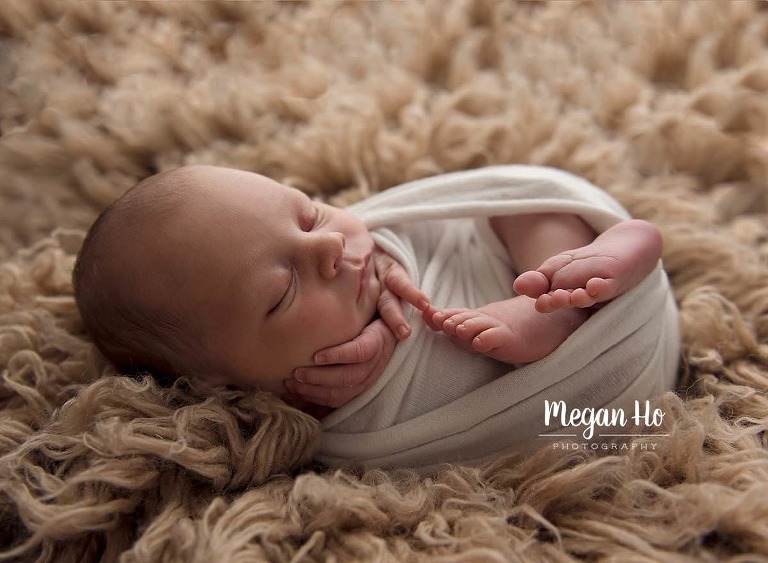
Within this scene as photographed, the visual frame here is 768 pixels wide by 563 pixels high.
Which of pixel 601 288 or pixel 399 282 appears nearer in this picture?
pixel 601 288

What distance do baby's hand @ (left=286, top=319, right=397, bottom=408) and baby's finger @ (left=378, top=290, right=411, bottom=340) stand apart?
11 mm

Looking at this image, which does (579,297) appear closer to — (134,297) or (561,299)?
(561,299)

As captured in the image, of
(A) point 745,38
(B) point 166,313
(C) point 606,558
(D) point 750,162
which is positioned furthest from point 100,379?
(A) point 745,38

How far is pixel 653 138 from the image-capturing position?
1.03 meters

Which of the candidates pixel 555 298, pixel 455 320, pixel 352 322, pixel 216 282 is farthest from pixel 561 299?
pixel 216 282

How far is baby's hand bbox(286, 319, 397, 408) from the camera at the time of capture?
2.53 feet

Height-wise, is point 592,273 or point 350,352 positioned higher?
point 592,273

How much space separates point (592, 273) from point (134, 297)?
0.45 metres

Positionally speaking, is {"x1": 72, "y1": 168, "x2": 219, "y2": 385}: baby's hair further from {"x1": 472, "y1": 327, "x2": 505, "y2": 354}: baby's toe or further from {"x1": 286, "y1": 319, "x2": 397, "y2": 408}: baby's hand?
{"x1": 472, "y1": 327, "x2": 505, "y2": 354}: baby's toe

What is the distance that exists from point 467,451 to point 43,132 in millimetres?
712

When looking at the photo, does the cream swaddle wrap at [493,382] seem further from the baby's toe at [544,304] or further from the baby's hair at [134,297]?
the baby's hair at [134,297]

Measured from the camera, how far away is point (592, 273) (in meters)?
0.74

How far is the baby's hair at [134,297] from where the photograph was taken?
29.7 inches

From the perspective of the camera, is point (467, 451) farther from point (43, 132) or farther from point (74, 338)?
point (43, 132)
